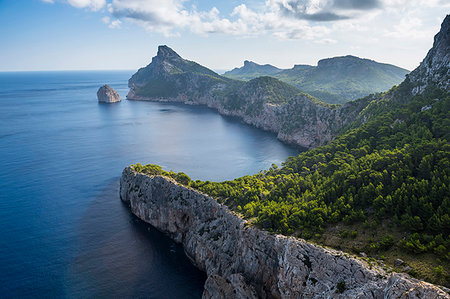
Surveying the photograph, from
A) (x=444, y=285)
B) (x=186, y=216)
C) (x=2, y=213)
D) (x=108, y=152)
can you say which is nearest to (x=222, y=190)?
(x=186, y=216)

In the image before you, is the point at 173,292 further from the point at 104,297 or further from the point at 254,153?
the point at 254,153

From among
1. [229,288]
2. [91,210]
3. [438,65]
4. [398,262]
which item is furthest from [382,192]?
[91,210]

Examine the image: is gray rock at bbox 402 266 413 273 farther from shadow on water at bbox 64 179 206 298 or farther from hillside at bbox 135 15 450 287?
shadow on water at bbox 64 179 206 298

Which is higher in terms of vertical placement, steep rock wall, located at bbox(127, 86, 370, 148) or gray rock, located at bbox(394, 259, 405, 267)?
steep rock wall, located at bbox(127, 86, 370, 148)

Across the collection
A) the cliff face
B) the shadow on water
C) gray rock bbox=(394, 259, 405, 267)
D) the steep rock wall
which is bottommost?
the shadow on water

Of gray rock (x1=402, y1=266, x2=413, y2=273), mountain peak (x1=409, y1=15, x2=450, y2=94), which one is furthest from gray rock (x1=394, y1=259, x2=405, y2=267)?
mountain peak (x1=409, y1=15, x2=450, y2=94)

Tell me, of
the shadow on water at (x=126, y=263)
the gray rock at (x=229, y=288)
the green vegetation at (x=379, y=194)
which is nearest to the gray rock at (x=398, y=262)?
the green vegetation at (x=379, y=194)
